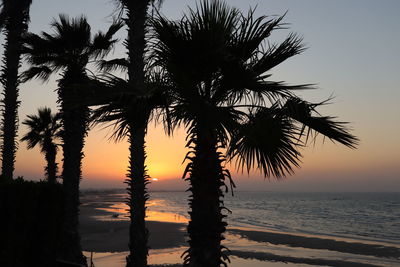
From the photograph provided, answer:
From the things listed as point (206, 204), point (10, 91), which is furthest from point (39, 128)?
point (206, 204)

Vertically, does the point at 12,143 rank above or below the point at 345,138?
above

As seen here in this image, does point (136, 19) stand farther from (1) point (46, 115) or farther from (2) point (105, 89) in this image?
(1) point (46, 115)

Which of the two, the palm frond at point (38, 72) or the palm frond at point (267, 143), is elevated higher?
the palm frond at point (38, 72)

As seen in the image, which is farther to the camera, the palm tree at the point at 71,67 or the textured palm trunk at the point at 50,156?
the textured palm trunk at the point at 50,156

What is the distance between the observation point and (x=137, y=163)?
38.2ft

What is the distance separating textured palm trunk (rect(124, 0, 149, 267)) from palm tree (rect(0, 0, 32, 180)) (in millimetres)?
6234

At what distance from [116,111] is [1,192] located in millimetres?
2795

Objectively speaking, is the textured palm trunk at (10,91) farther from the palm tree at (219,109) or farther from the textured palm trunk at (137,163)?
the palm tree at (219,109)

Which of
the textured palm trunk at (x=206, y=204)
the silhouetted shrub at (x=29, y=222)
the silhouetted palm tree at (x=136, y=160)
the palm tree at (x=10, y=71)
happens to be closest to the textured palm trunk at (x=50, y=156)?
the palm tree at (x=10, y=71)

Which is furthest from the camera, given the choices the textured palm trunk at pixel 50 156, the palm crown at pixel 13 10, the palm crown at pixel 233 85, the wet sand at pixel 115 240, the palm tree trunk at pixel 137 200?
the textured palm trunk at pixel 50 156

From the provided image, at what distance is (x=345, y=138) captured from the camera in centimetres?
614

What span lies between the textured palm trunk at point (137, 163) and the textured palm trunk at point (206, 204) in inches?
215

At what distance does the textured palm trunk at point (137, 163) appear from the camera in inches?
451

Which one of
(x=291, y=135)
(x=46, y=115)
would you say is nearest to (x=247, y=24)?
(x=291, y=135)
